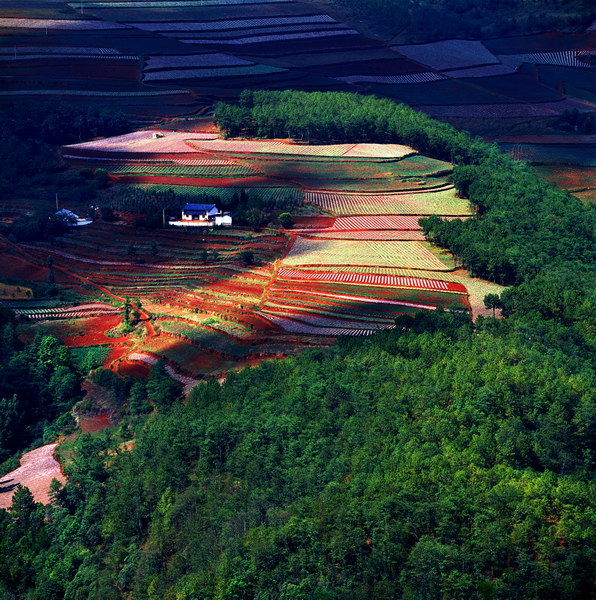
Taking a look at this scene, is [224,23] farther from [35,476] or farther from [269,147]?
[35,476]

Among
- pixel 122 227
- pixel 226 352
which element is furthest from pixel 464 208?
pixel 226 352

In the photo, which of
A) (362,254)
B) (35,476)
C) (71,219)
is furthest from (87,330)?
(71,219)

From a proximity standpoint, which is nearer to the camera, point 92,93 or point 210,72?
point 92,93

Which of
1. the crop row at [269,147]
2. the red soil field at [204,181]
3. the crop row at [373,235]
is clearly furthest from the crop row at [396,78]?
the crop row at [373,235]

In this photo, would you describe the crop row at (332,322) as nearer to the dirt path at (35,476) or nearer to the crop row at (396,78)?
the dirt path at (35,476)

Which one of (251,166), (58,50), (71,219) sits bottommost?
(71,219)

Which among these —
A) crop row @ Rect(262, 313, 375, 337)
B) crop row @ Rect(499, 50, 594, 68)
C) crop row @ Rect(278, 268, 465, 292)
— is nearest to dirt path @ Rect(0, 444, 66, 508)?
crop row @ Rect(262, 313, 375, 337)

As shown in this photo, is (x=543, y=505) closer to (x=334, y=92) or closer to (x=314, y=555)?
(x=314, y=555)
